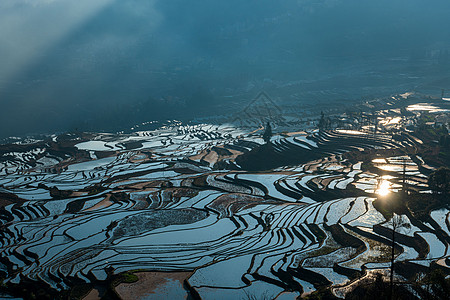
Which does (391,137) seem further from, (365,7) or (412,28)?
(365,7)

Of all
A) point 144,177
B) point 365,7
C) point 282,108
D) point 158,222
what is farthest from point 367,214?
point 365,7

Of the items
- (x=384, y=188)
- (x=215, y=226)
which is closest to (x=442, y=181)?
(x=384, y=188)

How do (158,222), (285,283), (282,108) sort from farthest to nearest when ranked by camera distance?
(282,108) < (158,222) < (285,283)

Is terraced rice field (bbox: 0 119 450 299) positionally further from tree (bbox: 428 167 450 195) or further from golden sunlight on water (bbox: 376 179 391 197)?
tree (bbox: 428 167 450 195)

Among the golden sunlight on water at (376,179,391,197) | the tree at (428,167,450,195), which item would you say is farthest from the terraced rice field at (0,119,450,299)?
the tree at (428,167,450,195)

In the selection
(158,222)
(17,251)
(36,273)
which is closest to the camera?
(36,273)

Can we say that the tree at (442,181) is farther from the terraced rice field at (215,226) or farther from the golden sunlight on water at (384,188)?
the golden sunlight on water at (384,188)
